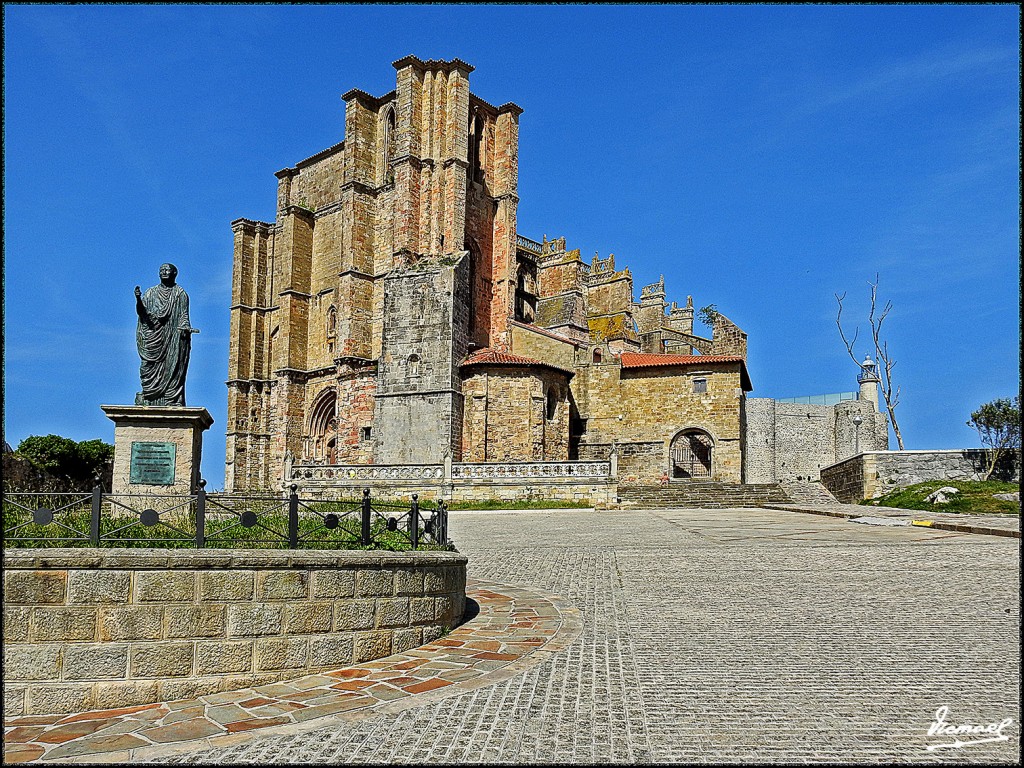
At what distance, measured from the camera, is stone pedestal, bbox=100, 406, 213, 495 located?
10453 mm

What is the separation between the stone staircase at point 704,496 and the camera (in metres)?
27.8

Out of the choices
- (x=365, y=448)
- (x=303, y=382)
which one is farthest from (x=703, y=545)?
(x=303, y=382)

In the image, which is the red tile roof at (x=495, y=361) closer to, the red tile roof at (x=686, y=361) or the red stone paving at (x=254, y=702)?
the red tile roof at (x=686, y=361)

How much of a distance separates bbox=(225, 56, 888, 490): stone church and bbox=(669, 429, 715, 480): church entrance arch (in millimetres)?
104

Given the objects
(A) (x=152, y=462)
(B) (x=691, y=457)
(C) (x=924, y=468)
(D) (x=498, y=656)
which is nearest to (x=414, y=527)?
(D) (x=498, y=656)

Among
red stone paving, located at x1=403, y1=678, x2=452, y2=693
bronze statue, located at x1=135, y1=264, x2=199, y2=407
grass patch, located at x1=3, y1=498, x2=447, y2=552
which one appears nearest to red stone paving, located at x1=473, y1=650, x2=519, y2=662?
red stone paving, located at x1=403, y1=678, x2=452, y2=693

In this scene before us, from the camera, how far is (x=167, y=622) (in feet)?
18.4

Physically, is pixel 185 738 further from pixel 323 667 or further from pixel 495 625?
pixel 495 625

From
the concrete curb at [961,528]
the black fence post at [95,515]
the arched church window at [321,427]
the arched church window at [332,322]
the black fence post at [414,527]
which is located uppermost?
the arched church window at [332,322]

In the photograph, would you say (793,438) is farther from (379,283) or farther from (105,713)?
(105,713)

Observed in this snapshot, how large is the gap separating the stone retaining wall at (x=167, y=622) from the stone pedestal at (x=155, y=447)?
5.08 meters

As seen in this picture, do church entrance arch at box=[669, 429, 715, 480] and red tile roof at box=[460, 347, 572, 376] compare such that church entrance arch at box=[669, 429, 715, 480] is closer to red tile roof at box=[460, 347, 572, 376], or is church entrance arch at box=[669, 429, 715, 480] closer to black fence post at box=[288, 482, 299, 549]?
red tile roof at box=[460, 347, 572, 376]

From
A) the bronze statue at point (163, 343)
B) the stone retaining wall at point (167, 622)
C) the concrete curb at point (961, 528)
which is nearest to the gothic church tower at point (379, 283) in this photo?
the concrete curb at point (961, 528)

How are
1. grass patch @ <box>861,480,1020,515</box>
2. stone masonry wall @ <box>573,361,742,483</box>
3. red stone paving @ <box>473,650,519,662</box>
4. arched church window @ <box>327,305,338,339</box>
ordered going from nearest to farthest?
red stone paving @ <box>473,650,519,662</box>
grass patch @ <box>861,480,1020,515</box>
stone masonry wall @ <box>573,361,742,483</box>
arched church window @ <box>327,305,338,339</box>
